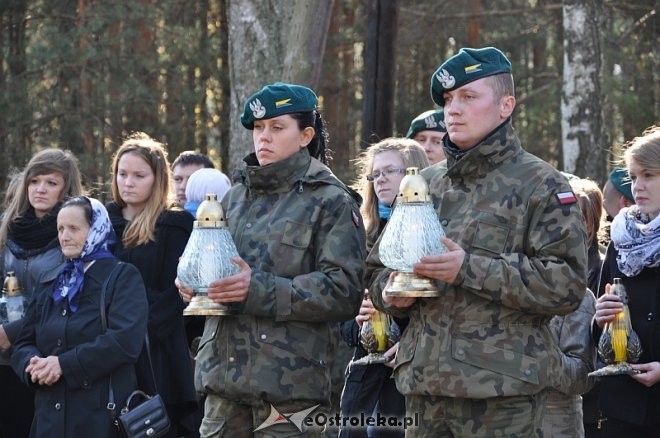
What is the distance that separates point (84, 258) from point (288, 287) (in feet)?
5.99

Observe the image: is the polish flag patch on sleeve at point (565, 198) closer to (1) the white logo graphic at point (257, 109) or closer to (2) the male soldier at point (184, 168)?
(1) the white logo graphic at point (257, 109)

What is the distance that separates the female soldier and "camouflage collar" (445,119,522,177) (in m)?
3.41

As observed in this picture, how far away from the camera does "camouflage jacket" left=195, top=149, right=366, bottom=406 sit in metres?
4.75

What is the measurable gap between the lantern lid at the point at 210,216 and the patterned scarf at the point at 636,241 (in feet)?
6.90

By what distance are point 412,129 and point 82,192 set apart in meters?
2.31

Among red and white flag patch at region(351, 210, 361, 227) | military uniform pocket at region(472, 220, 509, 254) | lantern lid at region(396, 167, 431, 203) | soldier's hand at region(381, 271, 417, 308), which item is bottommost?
soldier's hand at region(381, 271, 417, 308)

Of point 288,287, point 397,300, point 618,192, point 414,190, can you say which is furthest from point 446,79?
point 618,192

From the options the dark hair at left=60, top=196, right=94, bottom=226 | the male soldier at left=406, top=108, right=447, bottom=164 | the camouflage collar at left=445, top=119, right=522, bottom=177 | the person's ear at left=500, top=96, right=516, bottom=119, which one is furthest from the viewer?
the male soldier at left=406, top=108, right=447, bottom=164

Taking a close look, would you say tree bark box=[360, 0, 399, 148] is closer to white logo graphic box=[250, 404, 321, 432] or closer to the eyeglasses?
the eyeglasses

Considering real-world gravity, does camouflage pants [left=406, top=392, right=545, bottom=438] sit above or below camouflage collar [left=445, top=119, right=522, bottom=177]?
below

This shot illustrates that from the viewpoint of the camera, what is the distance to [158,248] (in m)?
6.73

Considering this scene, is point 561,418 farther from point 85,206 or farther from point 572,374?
point 85,206

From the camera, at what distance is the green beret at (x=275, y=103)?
5.04 meters

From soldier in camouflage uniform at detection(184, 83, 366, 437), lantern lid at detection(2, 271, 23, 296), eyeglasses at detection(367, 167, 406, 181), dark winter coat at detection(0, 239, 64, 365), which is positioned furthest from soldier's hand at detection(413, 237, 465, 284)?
lantern lid at detection(2, 271, 23, 296)
